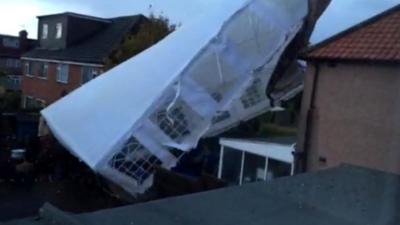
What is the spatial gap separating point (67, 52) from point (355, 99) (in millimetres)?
20882

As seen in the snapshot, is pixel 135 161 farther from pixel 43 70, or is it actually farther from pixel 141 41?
pixel 43 70

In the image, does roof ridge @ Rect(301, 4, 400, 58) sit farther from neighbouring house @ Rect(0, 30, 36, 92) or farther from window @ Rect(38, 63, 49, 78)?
neighbouring house @ Rect(0, 30, 36, 92)

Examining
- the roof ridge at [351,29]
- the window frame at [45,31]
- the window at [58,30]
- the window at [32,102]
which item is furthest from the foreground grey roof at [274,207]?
A: the window frame at [45,31]

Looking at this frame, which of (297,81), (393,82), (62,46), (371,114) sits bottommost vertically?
(62,46)

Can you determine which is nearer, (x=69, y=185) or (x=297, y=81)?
(x=69, y=185)

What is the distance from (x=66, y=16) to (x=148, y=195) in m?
18.2

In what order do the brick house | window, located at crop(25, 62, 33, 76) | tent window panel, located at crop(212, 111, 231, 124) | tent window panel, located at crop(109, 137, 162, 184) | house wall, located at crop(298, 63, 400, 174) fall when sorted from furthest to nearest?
window, located at crop(25, 62, 33, 76), the brick house, tent window panel, located at crop(212, 111, 231, 124), tent window panel, located at crop(109, 137, 162, 184), house wall, located at crop(298, 63, 400, 174)

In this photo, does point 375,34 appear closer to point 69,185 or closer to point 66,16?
point 69,185

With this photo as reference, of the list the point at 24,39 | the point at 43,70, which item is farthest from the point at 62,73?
the point at 24,39

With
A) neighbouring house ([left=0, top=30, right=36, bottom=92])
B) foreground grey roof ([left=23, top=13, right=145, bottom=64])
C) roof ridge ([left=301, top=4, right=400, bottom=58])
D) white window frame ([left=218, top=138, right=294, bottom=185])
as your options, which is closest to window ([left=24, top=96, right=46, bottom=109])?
foreground grey roof ([left=23, top=13, right=145, bottom=64])

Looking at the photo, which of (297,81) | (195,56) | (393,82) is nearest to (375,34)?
(393,82)

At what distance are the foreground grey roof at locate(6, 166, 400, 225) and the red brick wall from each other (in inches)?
863

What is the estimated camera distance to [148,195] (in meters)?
11.7

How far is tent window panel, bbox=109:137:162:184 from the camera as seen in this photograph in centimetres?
1163
